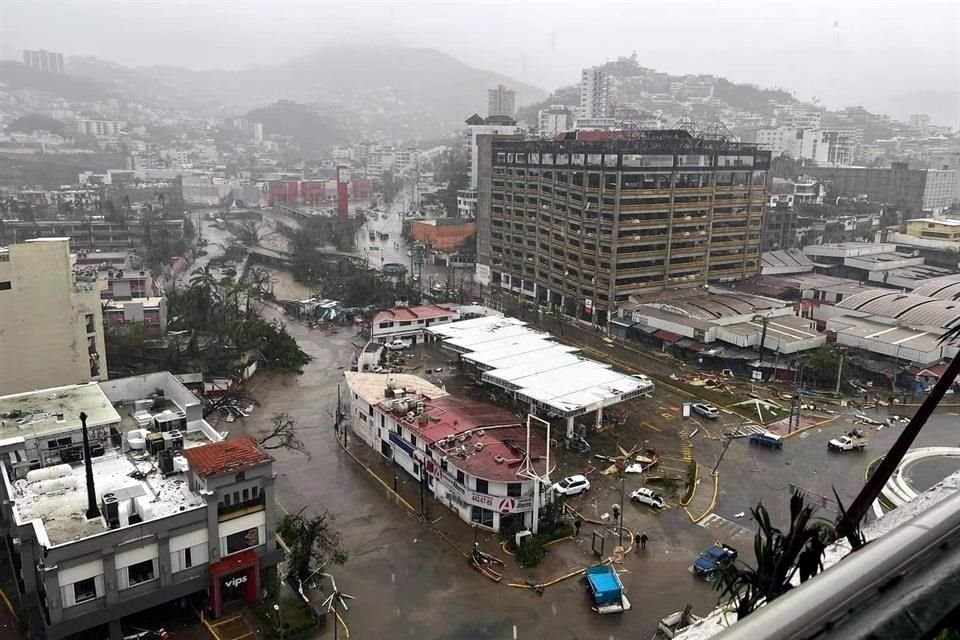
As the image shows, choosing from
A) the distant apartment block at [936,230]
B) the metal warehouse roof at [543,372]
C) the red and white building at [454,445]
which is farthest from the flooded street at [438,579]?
the distant apartment block at [936,230]

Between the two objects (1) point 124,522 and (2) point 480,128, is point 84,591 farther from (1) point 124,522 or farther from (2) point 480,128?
(2) point 480,128

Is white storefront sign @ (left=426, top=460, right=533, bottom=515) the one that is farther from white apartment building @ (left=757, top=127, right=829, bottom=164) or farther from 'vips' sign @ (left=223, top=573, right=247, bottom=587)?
white apartment building @ (left=757, top=127, right=829, bottom=164)

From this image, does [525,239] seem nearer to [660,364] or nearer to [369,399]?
[660,364]

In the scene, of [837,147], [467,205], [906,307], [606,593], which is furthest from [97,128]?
[606,593]

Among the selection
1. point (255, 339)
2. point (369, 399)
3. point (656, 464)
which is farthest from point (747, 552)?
point (255, 339)

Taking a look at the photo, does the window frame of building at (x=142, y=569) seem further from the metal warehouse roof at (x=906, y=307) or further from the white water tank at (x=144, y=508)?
the metal warehouse roof at (x=906, y=307)

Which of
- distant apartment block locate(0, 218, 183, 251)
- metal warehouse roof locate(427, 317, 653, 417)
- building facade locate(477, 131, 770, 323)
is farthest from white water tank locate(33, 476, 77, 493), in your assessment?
distant apartment block locate(0, 218, 183, 251)
